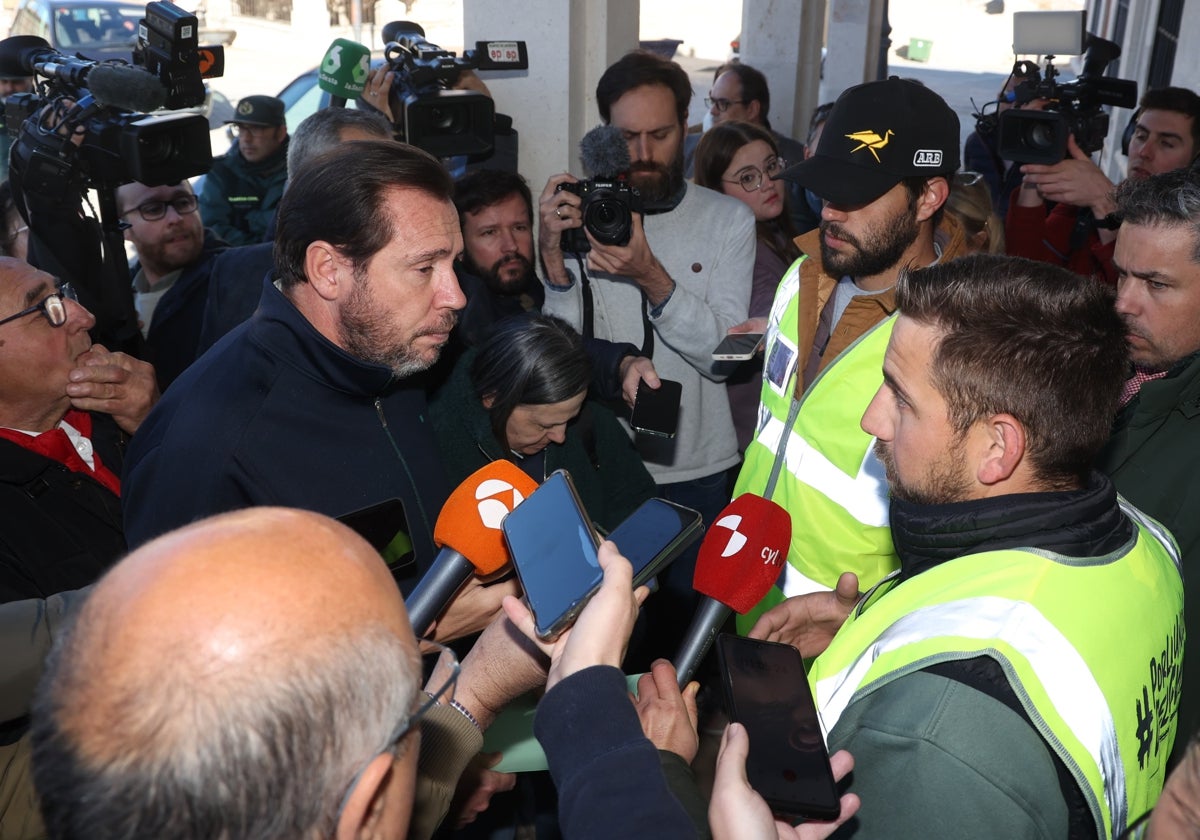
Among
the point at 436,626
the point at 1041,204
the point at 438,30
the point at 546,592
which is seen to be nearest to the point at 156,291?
the point at 436,626

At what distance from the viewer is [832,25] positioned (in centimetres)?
1012

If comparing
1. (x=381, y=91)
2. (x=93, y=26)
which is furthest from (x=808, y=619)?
(x=93, y=26)

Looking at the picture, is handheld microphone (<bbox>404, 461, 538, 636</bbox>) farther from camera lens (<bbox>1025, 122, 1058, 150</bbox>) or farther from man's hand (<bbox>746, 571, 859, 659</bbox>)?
camera lens (<bbox>1025, 122, 1058, 150</bbox>)

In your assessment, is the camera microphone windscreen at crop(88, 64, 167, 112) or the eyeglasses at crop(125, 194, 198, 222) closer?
the camera microphone windscreen at crop(88, 64, 167, 112)

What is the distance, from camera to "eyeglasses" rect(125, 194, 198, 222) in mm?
3762

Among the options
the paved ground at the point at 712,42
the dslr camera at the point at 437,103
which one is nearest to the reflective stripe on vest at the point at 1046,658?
the dslr camera at the point at 437,103

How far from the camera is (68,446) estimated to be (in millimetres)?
2418

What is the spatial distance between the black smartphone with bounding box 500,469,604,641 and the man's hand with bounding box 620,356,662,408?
1452mm

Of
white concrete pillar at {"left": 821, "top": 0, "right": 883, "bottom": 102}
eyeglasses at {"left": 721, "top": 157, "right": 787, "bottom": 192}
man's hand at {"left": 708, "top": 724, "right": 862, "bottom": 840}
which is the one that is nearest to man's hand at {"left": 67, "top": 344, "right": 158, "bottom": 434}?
man's hand at {"left": 708, "top": 724, "right": 862, "bottom": 840}

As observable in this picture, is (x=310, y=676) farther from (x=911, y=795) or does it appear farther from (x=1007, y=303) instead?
(x=1007, y=303)

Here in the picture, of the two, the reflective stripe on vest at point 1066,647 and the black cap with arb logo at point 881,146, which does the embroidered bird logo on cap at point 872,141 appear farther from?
the reflective stripe on vest at point 1066,647

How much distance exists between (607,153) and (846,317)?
129cm

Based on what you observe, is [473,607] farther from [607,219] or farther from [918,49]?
[918,49]

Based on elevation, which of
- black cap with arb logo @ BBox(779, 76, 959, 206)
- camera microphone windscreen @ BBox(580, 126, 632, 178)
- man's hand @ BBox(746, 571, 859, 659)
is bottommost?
man's hand @ BBox(746, 571, 859, 659)
